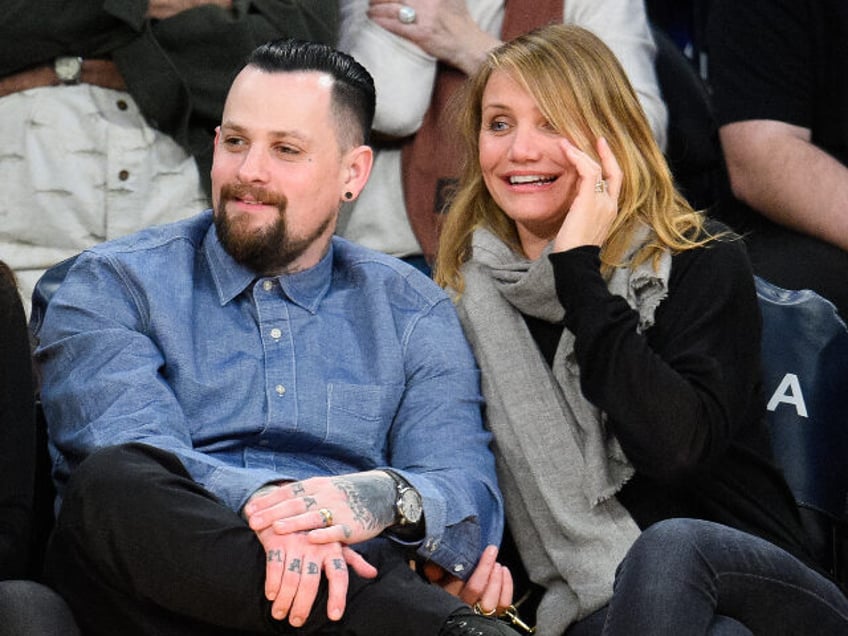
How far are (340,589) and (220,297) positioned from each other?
2.47ft

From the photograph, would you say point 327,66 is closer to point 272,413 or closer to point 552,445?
point 272,413

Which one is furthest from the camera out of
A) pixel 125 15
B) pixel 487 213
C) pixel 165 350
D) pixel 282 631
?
pixel 125 15

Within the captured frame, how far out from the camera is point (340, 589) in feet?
8.53

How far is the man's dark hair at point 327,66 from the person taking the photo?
3.25 m

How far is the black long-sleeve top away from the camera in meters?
2.94

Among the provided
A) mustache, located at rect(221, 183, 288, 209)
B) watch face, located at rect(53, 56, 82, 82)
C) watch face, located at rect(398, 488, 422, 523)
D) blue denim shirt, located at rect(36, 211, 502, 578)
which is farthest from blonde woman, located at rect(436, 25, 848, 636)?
watch face, located at rect(53, 56, 82, 82)

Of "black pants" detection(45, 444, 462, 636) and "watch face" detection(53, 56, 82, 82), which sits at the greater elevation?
"watch face" detection(53, 56, 82, 82)

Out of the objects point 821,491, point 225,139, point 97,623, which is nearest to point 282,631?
→ point 97,623

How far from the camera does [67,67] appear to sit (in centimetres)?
379

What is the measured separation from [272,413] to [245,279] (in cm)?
29

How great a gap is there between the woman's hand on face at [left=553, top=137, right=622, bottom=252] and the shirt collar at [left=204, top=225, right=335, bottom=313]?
0.47m

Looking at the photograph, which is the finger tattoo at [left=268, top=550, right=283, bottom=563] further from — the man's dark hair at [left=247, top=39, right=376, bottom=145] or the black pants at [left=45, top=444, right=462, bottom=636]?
the man's dark hair at [left=247, top=39, right=376, bottom=145]

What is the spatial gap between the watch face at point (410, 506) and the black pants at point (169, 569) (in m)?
0.16

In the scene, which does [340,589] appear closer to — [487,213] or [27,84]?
[487,213]
